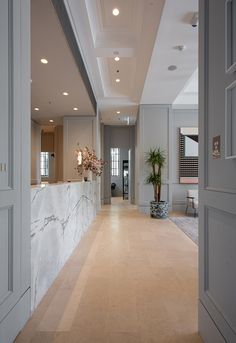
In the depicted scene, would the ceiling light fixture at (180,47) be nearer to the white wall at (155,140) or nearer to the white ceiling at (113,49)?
the white ceiling at (113,49)

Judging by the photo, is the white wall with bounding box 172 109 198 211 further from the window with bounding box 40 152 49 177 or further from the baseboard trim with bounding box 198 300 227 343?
the window with bounding box 40 152 49 177

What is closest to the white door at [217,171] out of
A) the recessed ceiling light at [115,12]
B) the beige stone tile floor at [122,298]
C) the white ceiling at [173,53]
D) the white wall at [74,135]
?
the beige stone tile floor at [122,298]

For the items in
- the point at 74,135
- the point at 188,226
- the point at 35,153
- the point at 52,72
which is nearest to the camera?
the point at 52,72

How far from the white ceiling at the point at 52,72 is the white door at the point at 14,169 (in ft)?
4.22

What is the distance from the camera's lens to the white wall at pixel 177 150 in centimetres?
927

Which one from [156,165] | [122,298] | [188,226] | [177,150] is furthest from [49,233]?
[177,150]

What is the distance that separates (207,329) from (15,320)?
140 centimetres

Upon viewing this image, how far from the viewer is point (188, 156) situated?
922 cm

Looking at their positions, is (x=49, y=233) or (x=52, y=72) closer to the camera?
(x=49, y=233)

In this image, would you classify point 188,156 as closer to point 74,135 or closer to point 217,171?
point 74,135

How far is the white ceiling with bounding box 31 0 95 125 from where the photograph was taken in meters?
3.32

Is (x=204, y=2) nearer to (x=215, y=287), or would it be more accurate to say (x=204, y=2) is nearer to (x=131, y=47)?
(x=215, y=287)

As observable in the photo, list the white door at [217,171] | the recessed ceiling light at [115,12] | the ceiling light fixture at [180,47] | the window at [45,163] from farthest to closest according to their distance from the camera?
the window at [45,163] → the ceiling light fixture at [180,47] → the recessed ceiling light at [115,12] → the white door at [217,171]

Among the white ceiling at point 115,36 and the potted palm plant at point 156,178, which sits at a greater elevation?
the white ceiling at point 115,36
